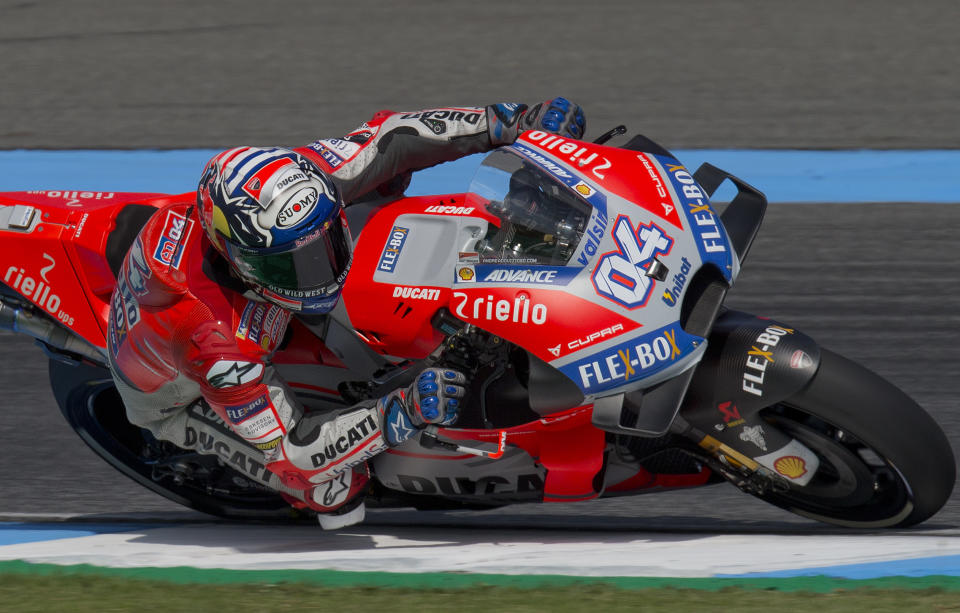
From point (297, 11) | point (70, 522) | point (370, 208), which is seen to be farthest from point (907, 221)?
point (297, 11)

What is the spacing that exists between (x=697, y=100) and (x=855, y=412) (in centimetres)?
578

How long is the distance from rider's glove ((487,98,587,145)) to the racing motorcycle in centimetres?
19

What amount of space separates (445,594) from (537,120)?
5.20ft

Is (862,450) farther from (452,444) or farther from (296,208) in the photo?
(296,208)

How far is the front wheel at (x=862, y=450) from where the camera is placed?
3842 millimetres

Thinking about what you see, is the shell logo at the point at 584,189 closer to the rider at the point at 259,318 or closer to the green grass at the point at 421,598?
the rider at the point at 259,318

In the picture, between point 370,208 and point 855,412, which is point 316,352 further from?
point 855,412

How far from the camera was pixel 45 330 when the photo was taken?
4.64 m

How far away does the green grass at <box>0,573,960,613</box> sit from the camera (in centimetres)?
372

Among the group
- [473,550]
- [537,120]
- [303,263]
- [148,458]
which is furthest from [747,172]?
[303,263]

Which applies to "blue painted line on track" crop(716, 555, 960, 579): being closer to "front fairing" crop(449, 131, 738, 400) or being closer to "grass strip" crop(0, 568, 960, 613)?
"grass strip" crop(0, 568, 960, 613)

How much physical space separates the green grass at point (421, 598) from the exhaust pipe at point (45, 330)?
84cm

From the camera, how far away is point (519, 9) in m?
11.3

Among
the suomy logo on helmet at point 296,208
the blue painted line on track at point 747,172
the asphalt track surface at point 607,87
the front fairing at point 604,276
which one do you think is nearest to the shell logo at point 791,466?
the front fairing at point 604,276
